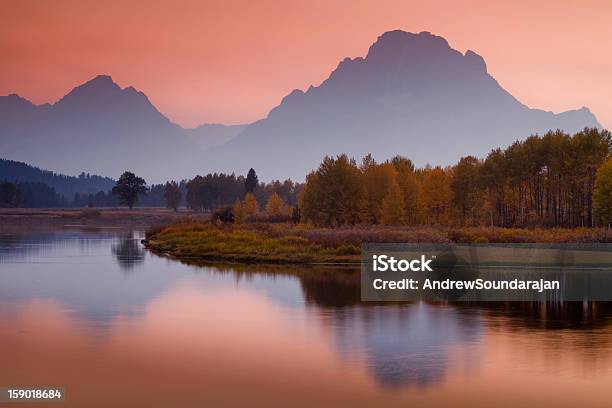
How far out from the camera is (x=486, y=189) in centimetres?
11631

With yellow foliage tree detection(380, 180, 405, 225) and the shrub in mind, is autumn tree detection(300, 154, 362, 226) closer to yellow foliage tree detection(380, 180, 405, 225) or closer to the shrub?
yellow foliage tree detection(380, 180, 405, 225)

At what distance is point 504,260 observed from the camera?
58844 mm

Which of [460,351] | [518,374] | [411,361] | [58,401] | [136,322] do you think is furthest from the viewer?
[136,322]

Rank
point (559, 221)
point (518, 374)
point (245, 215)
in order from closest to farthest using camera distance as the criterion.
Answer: point (518, 374)
point (559, 221)
point (245, 215)

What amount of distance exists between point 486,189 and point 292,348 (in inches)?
3576

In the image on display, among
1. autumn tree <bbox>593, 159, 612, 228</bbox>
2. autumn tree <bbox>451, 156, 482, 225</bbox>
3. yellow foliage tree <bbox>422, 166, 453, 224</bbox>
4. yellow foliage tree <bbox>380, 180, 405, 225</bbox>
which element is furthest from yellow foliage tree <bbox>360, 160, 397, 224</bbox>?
autumn tree <bbox>593, 159, 612, 228</bbox>

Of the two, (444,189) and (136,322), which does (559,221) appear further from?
(136,322)

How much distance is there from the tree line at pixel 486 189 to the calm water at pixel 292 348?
183 ft

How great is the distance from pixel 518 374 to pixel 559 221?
259 ft

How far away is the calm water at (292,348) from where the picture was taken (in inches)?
901

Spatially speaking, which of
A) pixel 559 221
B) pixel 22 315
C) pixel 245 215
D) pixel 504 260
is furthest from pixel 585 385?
pixel 245 215

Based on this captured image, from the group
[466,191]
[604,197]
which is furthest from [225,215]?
[604,197]

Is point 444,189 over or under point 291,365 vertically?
over

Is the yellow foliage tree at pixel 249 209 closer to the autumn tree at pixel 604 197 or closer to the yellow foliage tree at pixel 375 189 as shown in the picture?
the yellow foliage tree at pixel 375 189
